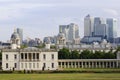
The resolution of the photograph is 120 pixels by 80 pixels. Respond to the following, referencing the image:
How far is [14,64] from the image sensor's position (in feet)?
341

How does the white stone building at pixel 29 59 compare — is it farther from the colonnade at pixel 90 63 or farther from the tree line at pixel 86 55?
the tree line at pixel 86 55

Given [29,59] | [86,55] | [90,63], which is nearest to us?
[29,59]

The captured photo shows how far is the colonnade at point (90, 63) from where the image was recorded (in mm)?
119338

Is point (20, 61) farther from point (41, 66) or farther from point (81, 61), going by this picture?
point (81, 61)

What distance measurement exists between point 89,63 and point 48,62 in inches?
678

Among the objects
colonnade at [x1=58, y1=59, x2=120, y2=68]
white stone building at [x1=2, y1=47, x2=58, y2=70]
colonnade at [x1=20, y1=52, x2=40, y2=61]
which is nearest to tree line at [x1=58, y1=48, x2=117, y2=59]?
colonnade at [x1=58, y1=59, x2=120, y2=68]

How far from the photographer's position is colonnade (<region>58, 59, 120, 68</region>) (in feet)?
392

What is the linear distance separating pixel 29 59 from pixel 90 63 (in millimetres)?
20551

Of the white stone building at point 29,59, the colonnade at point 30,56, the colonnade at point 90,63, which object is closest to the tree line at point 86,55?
the colonnade at point 90,63

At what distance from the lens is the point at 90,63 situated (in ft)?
395

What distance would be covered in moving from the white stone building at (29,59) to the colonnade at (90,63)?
13749 mm

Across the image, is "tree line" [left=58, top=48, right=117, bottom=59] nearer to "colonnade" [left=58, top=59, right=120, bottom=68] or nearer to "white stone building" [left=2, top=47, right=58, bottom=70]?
"colonnade" [left=58, top=59, right=120, bottom=68]

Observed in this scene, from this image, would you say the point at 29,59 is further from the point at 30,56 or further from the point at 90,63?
the point at 90,63

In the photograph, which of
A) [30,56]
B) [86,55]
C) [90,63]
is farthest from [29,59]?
[86,55]
